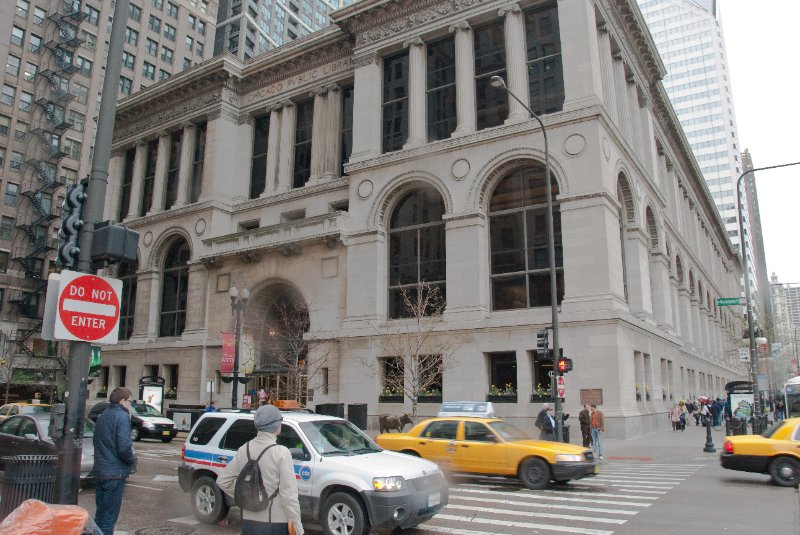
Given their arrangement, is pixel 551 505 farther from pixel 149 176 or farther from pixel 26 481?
pixel 149 176

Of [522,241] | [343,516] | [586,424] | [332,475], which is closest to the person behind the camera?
[343,516]

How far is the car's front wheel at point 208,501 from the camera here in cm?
952

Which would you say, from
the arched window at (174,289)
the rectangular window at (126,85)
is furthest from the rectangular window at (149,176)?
the rectangular window at (126,85)

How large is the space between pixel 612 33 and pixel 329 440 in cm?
3261

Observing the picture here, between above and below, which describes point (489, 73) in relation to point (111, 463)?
above

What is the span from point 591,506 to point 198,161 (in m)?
40.3

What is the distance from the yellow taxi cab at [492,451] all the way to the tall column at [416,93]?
2129cm

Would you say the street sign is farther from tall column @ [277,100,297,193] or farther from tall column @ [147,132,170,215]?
tall column @ [147,132,170,215]

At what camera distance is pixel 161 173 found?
154ft

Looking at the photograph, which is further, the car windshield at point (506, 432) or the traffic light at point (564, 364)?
the traffic light at point (564, 364)

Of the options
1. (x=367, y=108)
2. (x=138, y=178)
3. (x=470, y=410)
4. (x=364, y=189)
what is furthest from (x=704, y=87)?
(x=470, y=410)

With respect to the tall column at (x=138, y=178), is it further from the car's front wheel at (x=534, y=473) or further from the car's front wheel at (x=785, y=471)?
the car's front wheel at (x=785, y=471)

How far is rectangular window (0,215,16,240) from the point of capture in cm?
5828

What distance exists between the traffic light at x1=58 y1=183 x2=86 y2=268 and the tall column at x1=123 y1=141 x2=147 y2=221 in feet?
144
